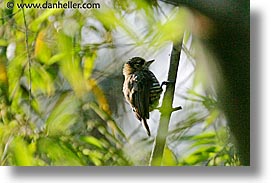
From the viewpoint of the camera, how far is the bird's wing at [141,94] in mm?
1174

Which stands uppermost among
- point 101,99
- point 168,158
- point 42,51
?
point 42,51

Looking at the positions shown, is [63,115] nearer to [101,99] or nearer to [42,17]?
[101,99]

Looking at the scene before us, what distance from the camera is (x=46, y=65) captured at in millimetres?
1190

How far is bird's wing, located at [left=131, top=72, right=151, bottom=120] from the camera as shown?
46.2 inches

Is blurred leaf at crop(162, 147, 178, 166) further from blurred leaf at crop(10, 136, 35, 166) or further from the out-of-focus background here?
blurred leaf at crop(10, 136, 35, 166)

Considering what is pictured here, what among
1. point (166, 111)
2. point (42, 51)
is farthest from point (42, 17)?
point (166, 111)

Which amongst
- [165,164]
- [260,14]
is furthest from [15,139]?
[260,14]

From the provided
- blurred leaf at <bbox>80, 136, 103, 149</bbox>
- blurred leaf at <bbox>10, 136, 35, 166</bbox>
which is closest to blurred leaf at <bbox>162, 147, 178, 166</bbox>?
blurred leaf at <bbox>80, 136, 103, 149</bbox>

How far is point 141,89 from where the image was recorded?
118 cm

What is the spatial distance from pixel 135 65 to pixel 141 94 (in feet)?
0.20

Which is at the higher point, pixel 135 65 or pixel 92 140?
pixel 135 65

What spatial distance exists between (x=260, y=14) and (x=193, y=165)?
0.35 m

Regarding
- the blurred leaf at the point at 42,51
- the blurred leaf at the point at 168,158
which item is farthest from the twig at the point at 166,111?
the blurred leaf at the point at 42,51

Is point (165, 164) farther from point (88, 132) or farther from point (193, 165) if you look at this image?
point (88, 132)
